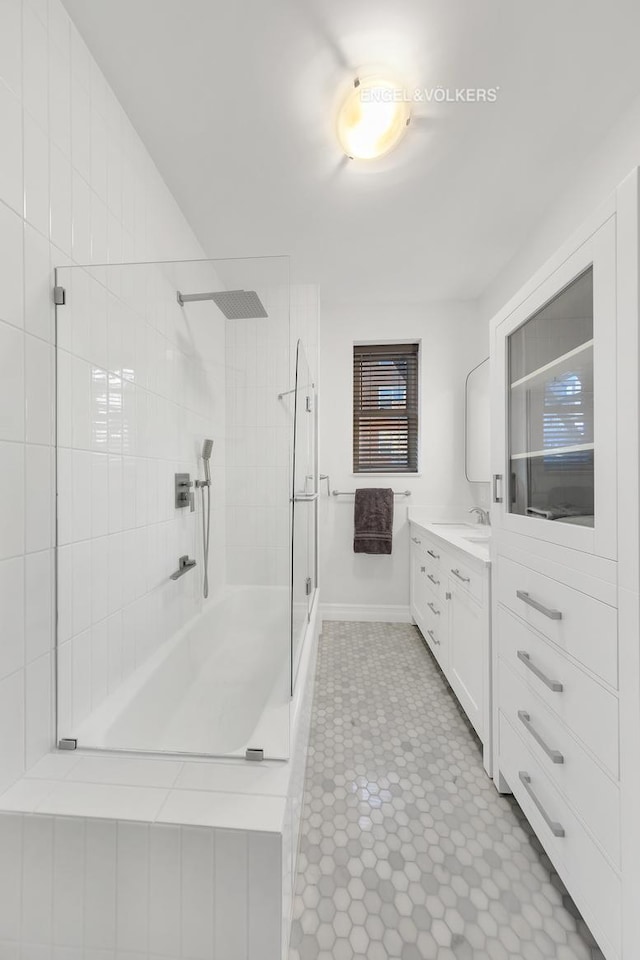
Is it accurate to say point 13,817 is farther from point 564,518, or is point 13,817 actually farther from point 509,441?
point 509,441

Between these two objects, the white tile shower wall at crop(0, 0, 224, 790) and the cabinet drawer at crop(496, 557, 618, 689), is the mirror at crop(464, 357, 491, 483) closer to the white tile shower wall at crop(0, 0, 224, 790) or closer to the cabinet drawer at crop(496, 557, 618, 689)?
the cabinet drawer at crop(496, 557, 618, 689)

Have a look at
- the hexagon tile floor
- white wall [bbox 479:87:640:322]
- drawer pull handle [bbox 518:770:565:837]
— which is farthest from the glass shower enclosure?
white wall [bbox 479:87:640:322]

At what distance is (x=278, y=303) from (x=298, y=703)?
133cm

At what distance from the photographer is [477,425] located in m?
2.77

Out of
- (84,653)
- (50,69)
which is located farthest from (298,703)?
(50,69)

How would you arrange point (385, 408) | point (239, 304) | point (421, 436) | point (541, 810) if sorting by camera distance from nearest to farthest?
point (541, 810) → point (239, 304) → point (421, 436) → point (385, 408)

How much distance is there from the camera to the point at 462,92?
4.36ft

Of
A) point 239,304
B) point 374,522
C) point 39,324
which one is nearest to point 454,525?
point 374,522

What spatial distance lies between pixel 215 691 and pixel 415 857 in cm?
78

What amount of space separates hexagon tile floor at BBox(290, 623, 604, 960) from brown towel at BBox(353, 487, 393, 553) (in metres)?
1.27

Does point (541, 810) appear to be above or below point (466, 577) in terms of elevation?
below

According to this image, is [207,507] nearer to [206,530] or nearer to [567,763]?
[206,530]

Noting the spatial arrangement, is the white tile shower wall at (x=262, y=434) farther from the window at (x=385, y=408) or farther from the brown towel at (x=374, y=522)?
the window at (x=385, y=408)

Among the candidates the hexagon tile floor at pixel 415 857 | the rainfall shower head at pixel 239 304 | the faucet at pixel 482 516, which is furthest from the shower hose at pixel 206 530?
the faucet at pixel 482 516
